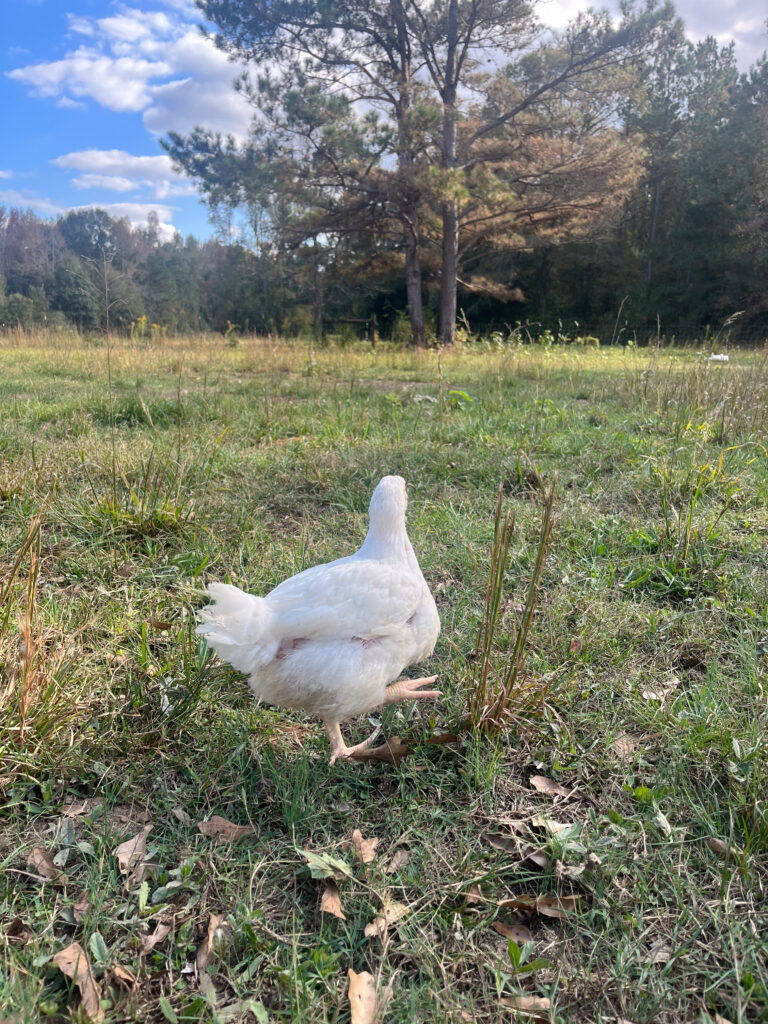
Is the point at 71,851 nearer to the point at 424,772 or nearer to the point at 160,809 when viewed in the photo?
the point at 160,809

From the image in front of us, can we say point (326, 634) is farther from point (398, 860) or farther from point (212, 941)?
point (212, 941)

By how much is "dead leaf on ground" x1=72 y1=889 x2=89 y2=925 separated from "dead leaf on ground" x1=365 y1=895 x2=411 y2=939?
0.66 metres

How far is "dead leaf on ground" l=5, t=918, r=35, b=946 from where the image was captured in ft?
4.24

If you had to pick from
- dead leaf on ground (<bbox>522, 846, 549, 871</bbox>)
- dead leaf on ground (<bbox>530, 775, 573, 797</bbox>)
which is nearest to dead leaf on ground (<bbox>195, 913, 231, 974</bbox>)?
dead leaf on ground (<bbox>522, 846, 549, 871</bbox>)

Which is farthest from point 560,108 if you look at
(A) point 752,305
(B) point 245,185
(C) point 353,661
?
(C) point 353,661

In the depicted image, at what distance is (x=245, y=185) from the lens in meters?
13.7

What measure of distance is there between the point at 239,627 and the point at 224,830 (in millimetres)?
537

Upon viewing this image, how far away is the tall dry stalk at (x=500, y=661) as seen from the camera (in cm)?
167

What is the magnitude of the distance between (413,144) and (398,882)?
47.3 ft

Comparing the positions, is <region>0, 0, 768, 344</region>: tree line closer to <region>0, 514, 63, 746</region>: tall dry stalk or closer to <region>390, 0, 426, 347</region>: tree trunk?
<region>390, 0, 426, 347</region>: tree trunk

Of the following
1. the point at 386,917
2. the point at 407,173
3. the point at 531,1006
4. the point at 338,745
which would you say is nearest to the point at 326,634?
the point at 338,745

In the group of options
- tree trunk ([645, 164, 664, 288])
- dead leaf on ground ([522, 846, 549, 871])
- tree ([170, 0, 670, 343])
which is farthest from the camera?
tree trunk ([645, 164, 664, 288])

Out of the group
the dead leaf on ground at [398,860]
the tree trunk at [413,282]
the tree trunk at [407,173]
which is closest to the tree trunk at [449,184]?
the tree trunk at [407,173]

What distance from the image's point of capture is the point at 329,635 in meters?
1.75
